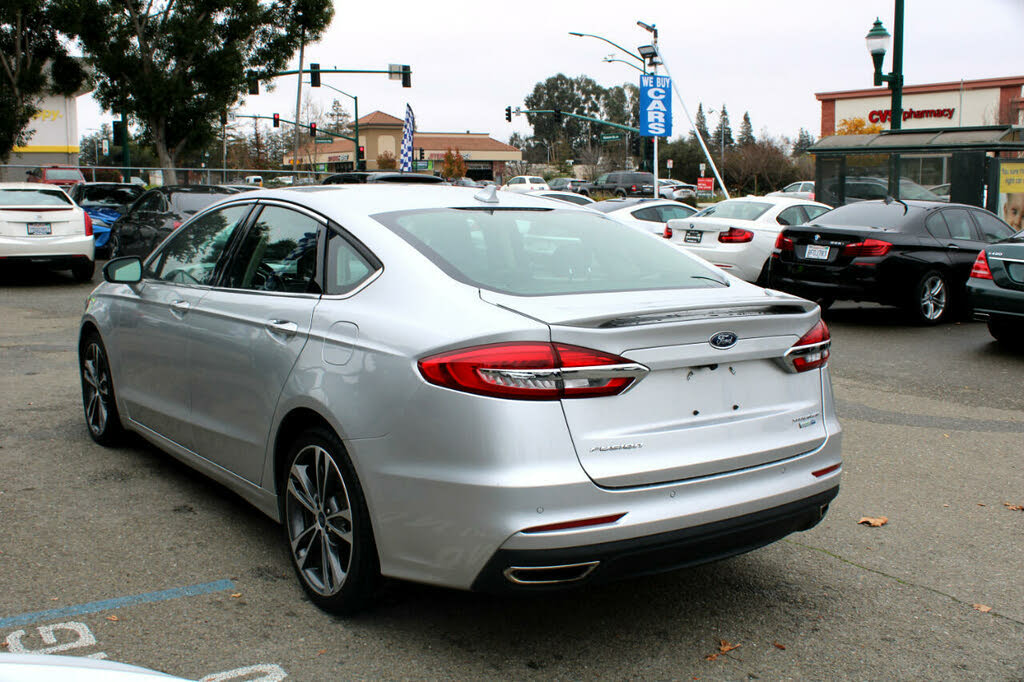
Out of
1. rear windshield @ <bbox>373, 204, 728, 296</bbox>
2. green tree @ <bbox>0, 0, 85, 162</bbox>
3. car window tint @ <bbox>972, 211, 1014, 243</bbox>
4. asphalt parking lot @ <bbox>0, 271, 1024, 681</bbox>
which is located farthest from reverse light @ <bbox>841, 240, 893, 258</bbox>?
green tree @ <bbox>0, 0, 85, 162</bbox>

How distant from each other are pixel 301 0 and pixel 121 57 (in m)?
5.36

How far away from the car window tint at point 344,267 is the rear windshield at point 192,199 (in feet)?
41.3

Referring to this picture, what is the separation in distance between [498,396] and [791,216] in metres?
12.7

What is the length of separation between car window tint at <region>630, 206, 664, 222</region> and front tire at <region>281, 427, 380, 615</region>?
44.8 ft

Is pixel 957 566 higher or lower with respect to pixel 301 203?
lower

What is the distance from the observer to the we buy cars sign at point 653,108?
26.7 metres

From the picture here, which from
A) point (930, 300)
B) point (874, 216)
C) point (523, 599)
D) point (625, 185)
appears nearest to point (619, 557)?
point (523, 599)

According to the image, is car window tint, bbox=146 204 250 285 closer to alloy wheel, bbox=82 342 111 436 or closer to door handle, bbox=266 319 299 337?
alloy wheel, bbox=82 342 111 436

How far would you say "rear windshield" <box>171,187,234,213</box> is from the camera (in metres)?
15.9

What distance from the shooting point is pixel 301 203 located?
427 cm

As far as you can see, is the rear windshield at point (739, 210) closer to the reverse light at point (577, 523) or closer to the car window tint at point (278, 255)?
the car window tint at point (278, 255)

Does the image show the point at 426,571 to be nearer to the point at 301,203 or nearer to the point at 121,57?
the point at 301,203

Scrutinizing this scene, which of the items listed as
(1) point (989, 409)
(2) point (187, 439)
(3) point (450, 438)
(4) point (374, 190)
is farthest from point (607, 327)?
(1) point (989, 409)

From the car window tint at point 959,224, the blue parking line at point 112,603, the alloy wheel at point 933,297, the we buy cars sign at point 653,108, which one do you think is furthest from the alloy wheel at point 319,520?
the we buy cars sign at point 653,108
